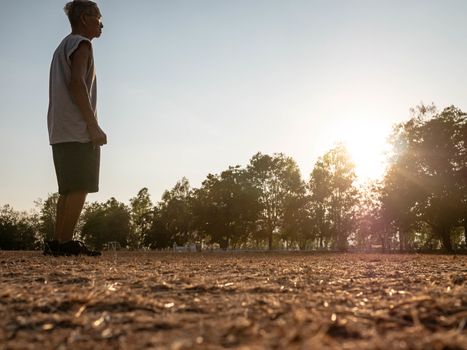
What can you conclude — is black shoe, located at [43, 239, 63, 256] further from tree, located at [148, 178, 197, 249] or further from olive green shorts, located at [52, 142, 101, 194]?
tree, located at [148, 178, 197, 249]

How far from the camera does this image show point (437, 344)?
101 centimetres

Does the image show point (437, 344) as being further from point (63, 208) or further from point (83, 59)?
point (83, 59)

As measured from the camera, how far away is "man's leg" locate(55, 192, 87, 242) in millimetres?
4992

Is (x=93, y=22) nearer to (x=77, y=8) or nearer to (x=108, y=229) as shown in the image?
(x=77, y=8)

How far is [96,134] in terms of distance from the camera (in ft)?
16.8

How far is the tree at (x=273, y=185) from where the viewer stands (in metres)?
49.1

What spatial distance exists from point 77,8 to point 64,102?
134cm

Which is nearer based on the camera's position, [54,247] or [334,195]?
[54,247]

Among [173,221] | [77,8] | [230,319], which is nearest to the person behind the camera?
[230,319]

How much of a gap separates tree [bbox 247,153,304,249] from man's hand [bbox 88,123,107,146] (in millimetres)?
43320

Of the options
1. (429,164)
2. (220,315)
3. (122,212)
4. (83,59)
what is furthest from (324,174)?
(220,315)

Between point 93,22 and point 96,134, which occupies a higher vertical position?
point 93,22

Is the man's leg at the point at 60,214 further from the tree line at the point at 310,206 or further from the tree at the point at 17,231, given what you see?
the tree at the point at 17,231

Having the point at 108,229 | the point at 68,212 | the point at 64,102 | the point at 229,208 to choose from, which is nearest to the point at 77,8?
the point at 64,102
